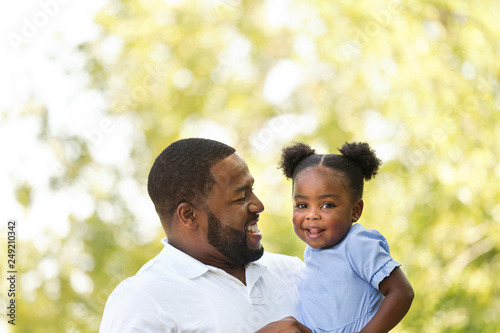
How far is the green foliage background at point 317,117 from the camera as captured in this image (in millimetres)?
5051

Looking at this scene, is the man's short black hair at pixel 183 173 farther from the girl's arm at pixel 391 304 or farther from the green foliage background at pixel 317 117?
the green foliage background at pixel 317 117

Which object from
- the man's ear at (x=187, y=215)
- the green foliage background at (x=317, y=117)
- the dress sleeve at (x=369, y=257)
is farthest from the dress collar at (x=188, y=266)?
the green foliage background at (x=317, y=117)

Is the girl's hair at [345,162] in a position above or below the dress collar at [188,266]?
above

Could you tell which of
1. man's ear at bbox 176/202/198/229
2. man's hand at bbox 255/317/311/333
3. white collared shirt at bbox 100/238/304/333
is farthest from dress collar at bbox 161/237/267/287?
man's hand at bbox 255/317/311/333

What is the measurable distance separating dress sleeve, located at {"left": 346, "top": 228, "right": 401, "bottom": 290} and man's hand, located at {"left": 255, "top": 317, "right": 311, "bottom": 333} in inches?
10.8

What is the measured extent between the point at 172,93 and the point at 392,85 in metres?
2.57

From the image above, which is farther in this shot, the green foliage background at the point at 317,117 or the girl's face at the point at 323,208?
the green foliage background at the point at 317,117

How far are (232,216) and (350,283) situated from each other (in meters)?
0.50

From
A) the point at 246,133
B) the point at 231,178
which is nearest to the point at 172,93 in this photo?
the point at 246,133

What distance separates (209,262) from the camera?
236cm

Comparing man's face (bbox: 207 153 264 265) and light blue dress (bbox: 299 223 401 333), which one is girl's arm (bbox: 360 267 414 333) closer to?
light blue dress (bbox: 299 223 401 333)

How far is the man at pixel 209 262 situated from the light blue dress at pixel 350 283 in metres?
0.13

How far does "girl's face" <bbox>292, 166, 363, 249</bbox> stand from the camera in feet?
7.20

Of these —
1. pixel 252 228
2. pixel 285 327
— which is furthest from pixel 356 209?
pixel 285 327
